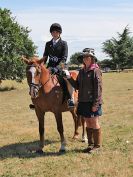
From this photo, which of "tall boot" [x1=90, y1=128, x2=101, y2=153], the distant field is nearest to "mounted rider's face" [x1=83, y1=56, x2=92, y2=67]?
"tall boot" [x1=90, y1=128, x2=101, y2=153]

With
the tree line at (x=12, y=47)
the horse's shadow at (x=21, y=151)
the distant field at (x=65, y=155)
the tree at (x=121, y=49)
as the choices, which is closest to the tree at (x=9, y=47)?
the tree line at (x=12, y=47)

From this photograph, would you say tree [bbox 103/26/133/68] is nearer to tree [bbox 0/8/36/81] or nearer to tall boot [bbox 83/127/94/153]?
tree [bbox 0/8/36/81]

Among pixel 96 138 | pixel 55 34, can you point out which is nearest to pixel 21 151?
pixel 96 138

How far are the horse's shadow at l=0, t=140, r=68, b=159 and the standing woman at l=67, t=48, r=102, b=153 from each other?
111cm

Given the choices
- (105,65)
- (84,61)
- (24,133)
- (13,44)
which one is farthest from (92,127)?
(105,65)

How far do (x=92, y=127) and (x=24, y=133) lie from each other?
408cm

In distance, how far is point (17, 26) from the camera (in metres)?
40.1

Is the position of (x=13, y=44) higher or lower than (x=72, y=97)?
higher

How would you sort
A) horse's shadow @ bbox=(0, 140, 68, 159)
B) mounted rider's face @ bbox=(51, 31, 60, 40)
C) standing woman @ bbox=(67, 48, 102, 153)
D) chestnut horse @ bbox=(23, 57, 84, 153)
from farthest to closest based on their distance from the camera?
mounted rider's face @ bbox=(51, 31, 60, 40), horse's shadow @ bbox=(0, 140, 68, 159), standing woman @ bbox=(67, 48, 102, 153), chestnut horse @ bbox=(23, 57, 84, 153)

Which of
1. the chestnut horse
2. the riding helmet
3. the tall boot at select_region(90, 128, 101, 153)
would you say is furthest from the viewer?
the riding helmet

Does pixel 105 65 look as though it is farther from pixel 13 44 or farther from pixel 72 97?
pixel 72 97

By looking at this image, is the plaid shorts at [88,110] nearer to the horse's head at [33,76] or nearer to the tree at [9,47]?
the horse's head at [33,76]

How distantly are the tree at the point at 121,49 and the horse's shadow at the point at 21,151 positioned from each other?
70.9 metres

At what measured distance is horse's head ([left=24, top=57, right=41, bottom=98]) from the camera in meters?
9.57
